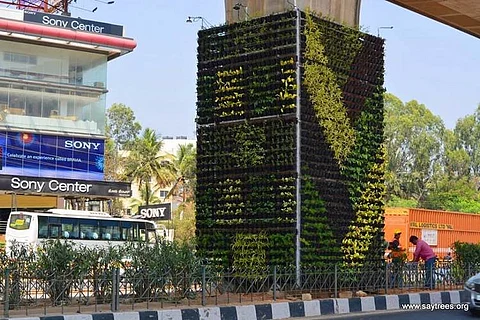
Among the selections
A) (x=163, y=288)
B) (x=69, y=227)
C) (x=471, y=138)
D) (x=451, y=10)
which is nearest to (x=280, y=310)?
(x=163, y=288)

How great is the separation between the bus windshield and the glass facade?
9435 mm

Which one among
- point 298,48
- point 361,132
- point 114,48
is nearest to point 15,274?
point 298,48

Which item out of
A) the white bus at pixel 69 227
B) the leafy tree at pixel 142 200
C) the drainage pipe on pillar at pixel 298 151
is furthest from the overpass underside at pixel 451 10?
the leafy tree at pixel 142 200

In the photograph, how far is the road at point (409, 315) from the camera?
35.1 ft

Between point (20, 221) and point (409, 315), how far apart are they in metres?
21.0

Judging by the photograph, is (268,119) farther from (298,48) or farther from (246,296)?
(246,296)

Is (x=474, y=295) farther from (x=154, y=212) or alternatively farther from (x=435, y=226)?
(x=154, y=212)

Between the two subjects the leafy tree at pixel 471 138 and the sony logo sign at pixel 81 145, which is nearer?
the sony logo sign at pixel 81 145

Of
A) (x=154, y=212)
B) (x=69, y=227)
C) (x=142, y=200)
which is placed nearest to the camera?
(x=69, y=227)

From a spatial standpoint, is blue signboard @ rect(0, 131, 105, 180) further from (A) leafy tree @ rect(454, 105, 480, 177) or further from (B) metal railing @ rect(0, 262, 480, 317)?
(A) leafy tree @ rect(454, 105, 480, 177)

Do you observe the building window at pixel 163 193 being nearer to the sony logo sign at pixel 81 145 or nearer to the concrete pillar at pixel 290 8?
the sony logo sign at pixel 81 145

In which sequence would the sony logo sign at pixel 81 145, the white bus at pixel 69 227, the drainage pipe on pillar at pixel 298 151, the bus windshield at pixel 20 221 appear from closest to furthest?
1. the drainage pipe on pillar at pixel 298 151
2. the white bus at pixel 69 227
3. the bus windshield at pixel 20 221
4. the sony logo sign at pixel 81 145

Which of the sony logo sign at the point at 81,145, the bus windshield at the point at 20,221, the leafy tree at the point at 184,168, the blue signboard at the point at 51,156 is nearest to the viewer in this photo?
the bus windshield at the point at 20,221

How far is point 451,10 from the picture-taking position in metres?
16.2
